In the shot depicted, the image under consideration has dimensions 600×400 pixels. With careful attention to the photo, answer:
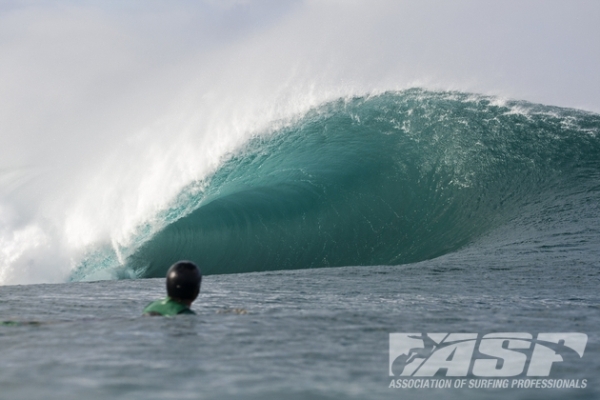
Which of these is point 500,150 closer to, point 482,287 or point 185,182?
point 185,182

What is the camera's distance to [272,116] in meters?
21.2

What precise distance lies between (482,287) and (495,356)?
4160 mm

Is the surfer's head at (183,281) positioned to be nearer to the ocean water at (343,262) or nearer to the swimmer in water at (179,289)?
the swimmer in water at (179,289)

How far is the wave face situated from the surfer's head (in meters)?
8.77

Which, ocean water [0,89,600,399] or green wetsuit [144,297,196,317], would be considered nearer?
ocean water [0,89,600,399]

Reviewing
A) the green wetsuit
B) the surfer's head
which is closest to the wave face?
the green wetsuit

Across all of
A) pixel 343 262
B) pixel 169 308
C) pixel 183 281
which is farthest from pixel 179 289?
pixel 343 262

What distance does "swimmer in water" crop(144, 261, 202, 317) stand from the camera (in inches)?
216

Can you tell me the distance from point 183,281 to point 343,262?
9.22 metres

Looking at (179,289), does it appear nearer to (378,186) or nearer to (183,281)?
(183,281)

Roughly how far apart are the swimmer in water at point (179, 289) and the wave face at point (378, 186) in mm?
8689

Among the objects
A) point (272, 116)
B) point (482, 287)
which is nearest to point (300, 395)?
point (482, 287)

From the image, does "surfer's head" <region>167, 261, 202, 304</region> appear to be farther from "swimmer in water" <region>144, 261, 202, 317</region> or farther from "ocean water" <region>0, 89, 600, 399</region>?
"ocean water" <region>0, 89, 600, 399</region>

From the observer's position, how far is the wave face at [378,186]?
49.1ft
